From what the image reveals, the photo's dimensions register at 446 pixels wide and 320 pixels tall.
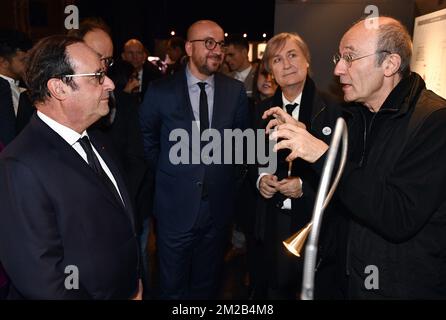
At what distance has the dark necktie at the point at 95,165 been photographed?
161 cm

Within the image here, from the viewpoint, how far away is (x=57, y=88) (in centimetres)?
157

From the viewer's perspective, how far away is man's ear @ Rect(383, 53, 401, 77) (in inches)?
66.3

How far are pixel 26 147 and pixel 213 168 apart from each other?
1.49 m

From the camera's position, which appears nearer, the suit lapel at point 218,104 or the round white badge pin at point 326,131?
the round white badge pin at point 326,131

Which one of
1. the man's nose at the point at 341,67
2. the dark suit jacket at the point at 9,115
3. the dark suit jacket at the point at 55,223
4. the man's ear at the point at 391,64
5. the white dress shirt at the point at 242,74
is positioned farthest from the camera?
the white dress shirt at the point at 242,74

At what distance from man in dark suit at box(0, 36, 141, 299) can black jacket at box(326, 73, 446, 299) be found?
36.7 inches

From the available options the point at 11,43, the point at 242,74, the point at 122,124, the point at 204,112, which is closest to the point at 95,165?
the point at 122,124

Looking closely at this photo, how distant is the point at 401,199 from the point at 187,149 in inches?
61.8

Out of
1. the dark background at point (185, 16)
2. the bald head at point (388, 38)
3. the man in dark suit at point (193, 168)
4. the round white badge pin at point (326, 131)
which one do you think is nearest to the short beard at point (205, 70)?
the man in dark suit at point (193, 168)

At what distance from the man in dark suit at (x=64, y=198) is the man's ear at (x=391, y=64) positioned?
4.01 feet

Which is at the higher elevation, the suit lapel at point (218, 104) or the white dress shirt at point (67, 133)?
the suit lapel at point (218, 104)

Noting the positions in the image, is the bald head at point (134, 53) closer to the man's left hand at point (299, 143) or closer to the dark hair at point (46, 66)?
the dark hair at point (46, 66)
